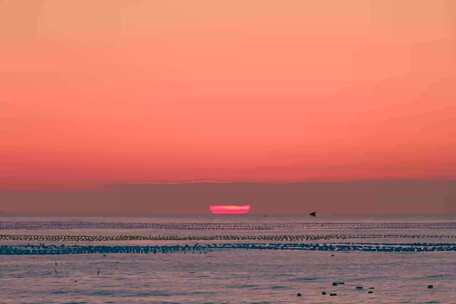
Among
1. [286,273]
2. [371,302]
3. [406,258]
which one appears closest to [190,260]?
[286,273]

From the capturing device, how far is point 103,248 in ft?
390

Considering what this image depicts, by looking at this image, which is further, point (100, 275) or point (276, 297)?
point (100, 275)

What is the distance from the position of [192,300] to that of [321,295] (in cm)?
1026

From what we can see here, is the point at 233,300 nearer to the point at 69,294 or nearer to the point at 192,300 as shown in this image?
the point at 192,300

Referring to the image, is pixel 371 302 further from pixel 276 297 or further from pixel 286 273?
pixel 286 273

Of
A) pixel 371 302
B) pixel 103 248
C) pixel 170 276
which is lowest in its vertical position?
pixel 371 302

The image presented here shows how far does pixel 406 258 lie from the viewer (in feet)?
348

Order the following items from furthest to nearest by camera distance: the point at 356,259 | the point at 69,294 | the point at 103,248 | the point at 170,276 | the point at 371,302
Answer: the point at 103,248
the point at 356,259
the point at 170,276
the point at 69,294
the point at 371,302

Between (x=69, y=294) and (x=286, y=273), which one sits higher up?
(x=286, y=273)

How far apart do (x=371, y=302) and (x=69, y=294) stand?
2314 centimetres

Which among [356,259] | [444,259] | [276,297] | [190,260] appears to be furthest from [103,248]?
[276,297]

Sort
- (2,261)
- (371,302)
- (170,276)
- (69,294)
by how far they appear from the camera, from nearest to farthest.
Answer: (371,302), (69,294), (170,276), (2,261)

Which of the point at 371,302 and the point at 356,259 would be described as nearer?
the point at 371,302

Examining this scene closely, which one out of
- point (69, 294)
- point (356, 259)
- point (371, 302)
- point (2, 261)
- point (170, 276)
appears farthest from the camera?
point (356, 259)
